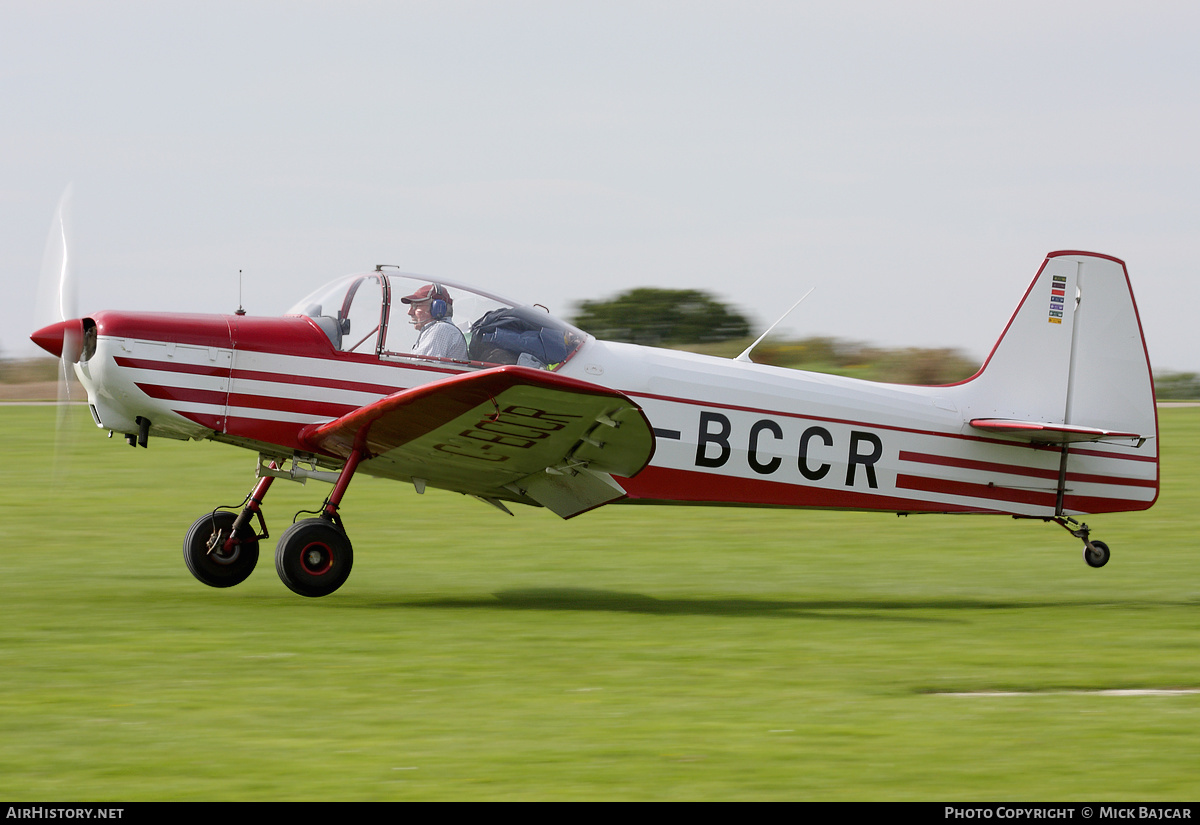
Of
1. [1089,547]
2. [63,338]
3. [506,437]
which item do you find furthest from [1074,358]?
[63,338]

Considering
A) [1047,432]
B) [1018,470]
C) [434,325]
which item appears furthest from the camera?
[1018,470]

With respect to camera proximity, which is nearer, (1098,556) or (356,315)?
(356,315)

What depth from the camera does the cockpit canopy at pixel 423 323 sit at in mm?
8156

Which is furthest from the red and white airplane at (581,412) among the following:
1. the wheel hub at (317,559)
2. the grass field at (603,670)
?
the grass field at (603,670)

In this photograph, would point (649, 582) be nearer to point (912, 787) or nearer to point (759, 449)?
point (759, 449)

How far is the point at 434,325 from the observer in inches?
322

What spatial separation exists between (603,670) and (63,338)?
4.28 metres

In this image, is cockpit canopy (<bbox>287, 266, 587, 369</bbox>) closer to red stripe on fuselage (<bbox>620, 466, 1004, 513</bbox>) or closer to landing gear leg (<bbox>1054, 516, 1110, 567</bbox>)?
red stripe on fuselage (<bbox>620, 466, 1004, 513</bbox>)

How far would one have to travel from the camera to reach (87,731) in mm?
4695

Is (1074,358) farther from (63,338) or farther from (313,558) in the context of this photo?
(63,338)

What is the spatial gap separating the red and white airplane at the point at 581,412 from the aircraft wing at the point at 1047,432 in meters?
0.02

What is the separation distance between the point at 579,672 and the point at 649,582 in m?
3.47

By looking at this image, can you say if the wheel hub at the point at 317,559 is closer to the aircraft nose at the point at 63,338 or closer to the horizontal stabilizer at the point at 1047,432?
the aircraft nose at the point at 63,338

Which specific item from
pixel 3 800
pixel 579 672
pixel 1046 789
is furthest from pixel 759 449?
pixel 3 800
